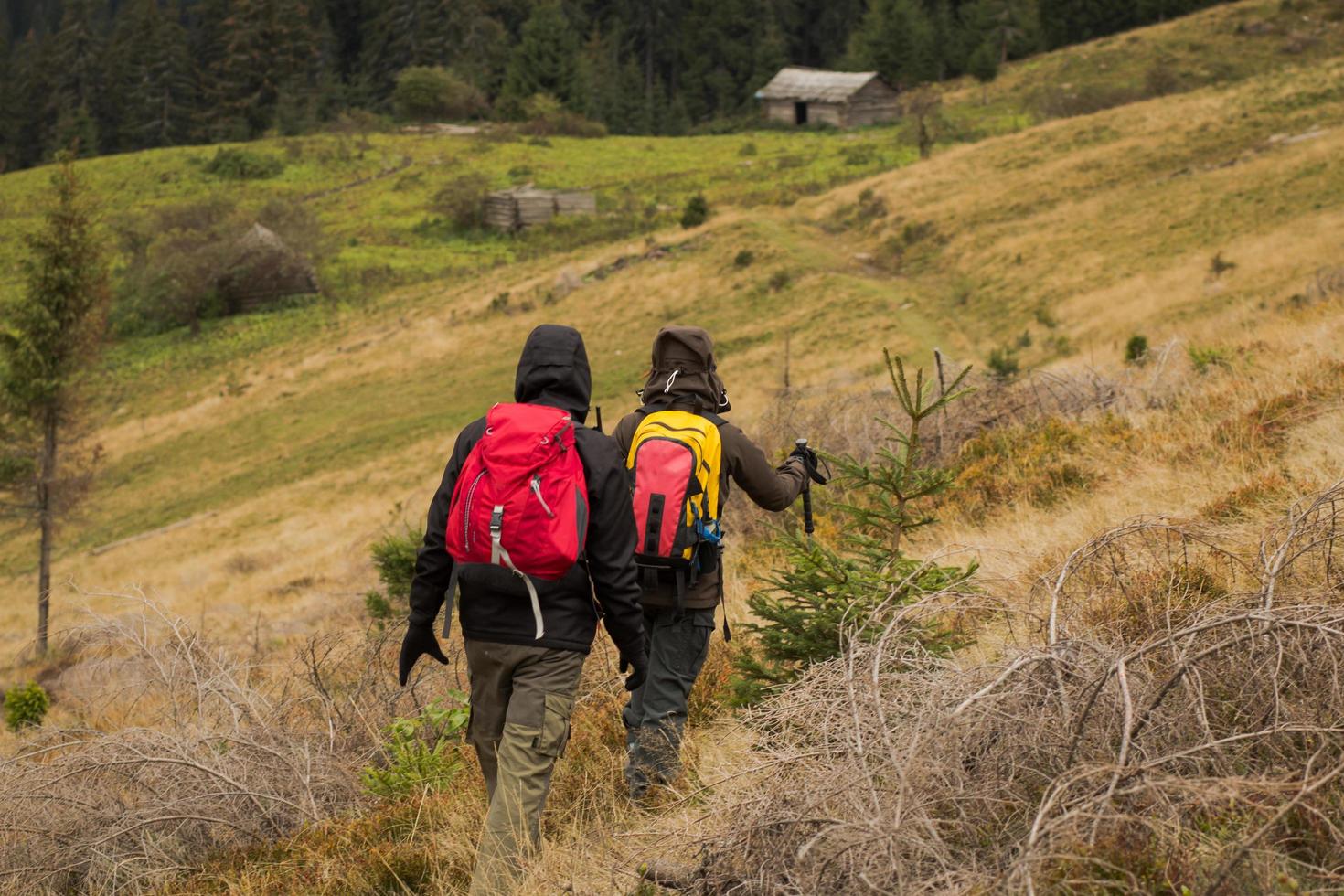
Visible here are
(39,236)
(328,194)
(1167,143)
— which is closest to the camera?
(39,236)

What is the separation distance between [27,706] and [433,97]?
62.5 m

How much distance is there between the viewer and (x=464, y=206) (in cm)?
4469

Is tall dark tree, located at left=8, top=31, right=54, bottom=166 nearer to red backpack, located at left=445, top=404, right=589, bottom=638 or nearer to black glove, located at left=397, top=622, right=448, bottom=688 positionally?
black glove, located at left=397, top=622, right=448, bottom=688

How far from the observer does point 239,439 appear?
88.2 ft

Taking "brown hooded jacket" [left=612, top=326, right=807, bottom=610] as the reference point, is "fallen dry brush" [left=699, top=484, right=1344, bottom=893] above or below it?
below

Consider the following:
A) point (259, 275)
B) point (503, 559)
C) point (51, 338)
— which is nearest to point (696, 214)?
point (259, 275)

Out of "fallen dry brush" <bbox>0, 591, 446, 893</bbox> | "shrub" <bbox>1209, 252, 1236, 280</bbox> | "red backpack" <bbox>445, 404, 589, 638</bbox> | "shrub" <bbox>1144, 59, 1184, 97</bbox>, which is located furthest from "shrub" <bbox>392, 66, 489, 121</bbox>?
"red backpack" <bbox>445, 404, 589, 638</bbox>

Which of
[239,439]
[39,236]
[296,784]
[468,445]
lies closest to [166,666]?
[296,784]

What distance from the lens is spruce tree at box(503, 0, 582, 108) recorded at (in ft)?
229

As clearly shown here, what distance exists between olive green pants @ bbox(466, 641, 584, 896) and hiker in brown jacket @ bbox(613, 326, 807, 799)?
583 mm

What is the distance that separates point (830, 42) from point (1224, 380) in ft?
260

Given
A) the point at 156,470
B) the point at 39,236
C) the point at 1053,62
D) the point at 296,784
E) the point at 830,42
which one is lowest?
the point at 156,470

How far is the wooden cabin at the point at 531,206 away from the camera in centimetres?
4338

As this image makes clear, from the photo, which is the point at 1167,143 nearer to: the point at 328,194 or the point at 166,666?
the point at 166,666
